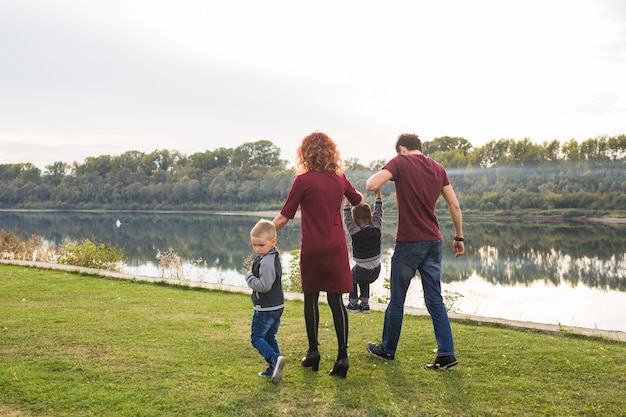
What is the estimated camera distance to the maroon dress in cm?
→ 403

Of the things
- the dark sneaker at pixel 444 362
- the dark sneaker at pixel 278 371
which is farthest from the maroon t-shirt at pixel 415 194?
the dark sneaker at pixel 278 371

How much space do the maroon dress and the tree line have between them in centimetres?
5686

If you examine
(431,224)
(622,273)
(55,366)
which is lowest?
(622,273)

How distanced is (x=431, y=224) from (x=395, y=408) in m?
1.48

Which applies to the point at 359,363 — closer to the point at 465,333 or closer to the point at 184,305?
the point at 465,333

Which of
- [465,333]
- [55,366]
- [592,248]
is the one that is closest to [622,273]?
[592,248]

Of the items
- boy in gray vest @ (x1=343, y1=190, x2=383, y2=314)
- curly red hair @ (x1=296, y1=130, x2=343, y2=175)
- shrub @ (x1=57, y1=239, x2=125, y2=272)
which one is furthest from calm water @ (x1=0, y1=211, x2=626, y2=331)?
curly red hair @ (x1=296, y1=130, x2=343, y2=175)

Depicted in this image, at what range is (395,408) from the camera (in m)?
3.49

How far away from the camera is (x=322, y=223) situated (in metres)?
4.02

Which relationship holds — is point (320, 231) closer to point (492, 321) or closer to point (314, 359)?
point (314, 359)

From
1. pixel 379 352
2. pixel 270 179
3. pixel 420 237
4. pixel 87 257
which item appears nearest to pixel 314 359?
pixel 379 352

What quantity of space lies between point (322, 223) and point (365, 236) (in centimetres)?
112

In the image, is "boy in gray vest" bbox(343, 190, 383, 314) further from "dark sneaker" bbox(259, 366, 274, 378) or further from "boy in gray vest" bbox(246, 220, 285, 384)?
"dark sneaker" bbox(259, 366, 274, 378)

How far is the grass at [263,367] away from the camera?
139 inches
